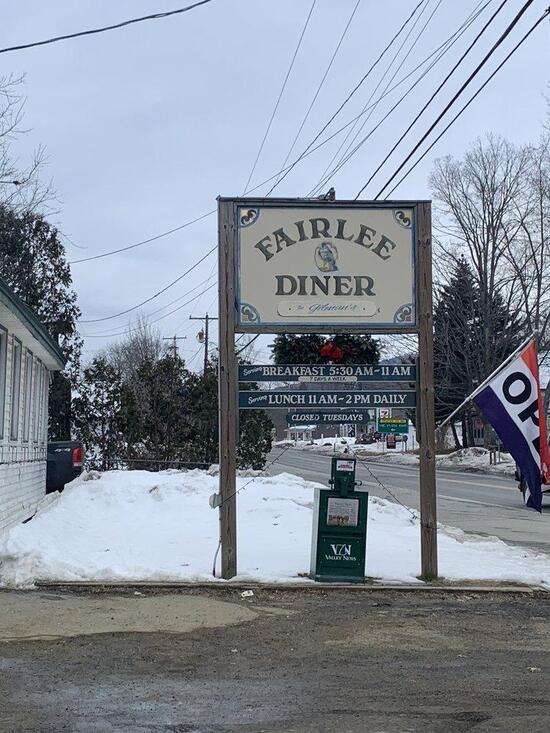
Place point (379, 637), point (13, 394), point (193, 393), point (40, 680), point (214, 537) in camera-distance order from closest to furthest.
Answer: point (40, 680) → point (379, 637) → point (214, 537) → point (13, 394) → point (193, 393)

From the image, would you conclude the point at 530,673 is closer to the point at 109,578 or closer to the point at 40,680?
the point at 40,680

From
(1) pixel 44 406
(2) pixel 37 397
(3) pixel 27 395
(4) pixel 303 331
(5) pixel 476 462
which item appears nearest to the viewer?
(4) pixel 303 331

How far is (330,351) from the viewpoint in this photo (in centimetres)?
1081

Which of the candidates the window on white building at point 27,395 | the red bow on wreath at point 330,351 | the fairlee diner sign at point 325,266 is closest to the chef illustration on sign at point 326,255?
the fairlee diner sign at point 325,266

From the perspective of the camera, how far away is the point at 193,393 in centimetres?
2605

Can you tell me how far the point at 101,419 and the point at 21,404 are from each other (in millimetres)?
10506

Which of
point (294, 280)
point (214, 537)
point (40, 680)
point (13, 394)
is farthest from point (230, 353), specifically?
point (13, 394)

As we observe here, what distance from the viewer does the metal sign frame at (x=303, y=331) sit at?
10180 mm

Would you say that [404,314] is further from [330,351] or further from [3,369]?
[3,369]

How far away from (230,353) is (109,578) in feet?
8.99

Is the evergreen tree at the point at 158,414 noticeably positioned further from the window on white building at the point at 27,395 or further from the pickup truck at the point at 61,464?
the window on white building at the point at 27,395

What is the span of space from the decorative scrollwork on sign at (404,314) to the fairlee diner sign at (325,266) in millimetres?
11

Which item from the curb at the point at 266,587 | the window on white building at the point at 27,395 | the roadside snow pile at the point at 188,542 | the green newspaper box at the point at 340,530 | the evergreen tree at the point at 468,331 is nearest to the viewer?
the curb at the point at 266,587

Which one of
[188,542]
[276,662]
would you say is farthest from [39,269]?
[276,662]
